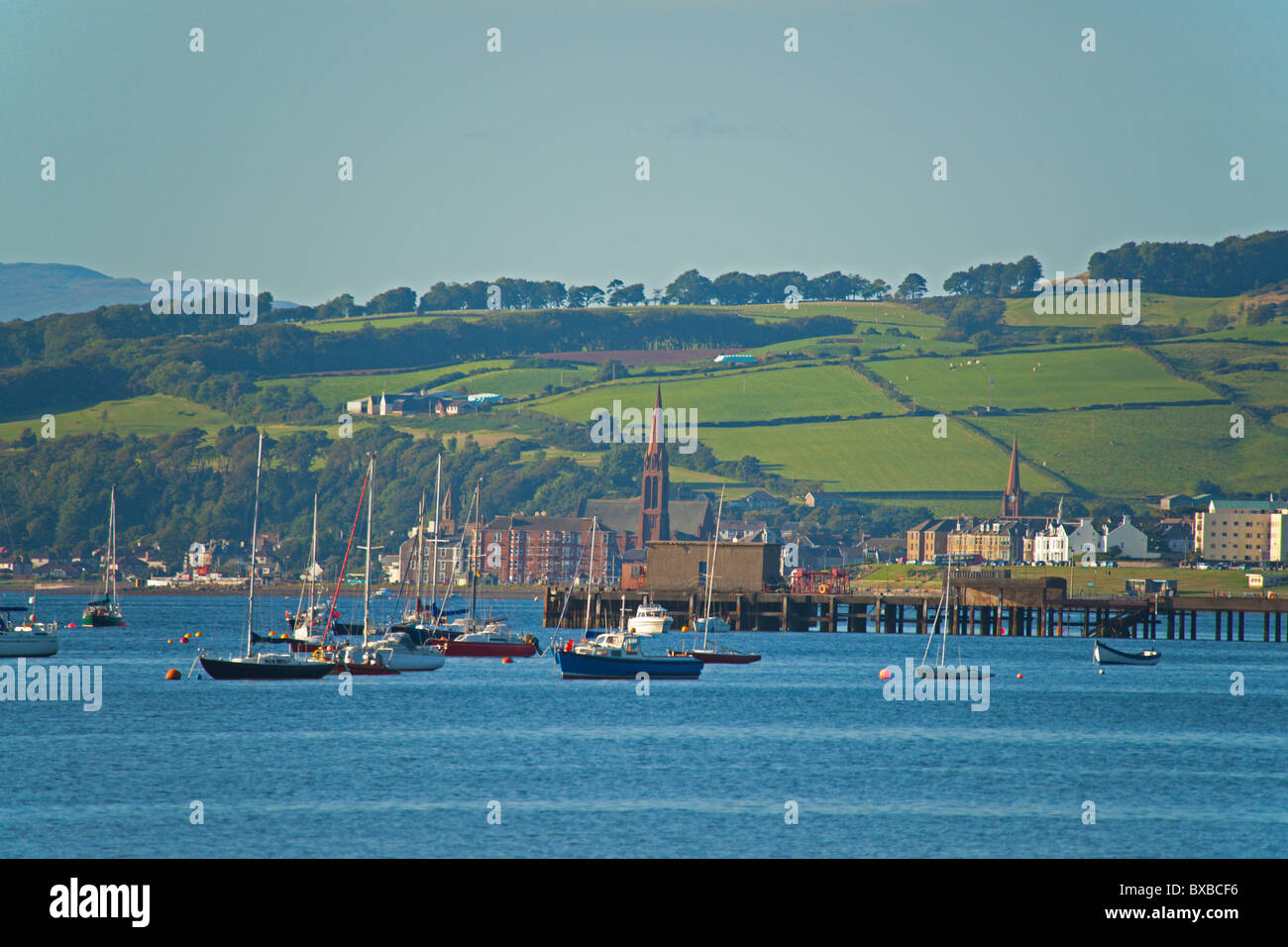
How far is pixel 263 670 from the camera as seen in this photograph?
6103 centimetres

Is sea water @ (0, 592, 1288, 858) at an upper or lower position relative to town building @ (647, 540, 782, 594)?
lower

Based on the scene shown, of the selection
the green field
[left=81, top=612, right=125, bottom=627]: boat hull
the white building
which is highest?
the white building

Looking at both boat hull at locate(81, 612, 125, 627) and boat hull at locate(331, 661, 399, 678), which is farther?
boat hull at locate(81, 612, 125, 627)

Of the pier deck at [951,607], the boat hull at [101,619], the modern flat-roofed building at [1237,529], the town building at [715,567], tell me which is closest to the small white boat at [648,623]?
the pier deck at [951,607]

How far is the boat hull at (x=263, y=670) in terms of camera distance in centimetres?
6106

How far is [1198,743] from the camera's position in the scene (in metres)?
48.8

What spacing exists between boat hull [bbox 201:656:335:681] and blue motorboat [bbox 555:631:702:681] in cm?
1093

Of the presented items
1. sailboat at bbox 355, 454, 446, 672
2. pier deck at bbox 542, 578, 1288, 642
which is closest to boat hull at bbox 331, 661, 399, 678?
sailboat at bbox 355, 454, 446, 672

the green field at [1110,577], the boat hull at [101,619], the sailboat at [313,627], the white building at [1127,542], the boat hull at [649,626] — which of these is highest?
the white building at [1127,542]

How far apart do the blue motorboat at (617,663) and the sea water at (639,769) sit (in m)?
0.77

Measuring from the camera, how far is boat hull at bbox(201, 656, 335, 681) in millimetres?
61062

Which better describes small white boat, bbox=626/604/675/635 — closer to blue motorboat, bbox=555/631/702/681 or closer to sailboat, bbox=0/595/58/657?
blue motorboat, bbox=555/631/702/681

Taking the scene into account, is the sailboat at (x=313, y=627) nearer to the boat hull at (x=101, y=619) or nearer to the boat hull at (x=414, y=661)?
the boat hull at (x=414, y=661)

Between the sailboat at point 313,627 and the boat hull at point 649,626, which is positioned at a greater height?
the sailboat at point 313,627
